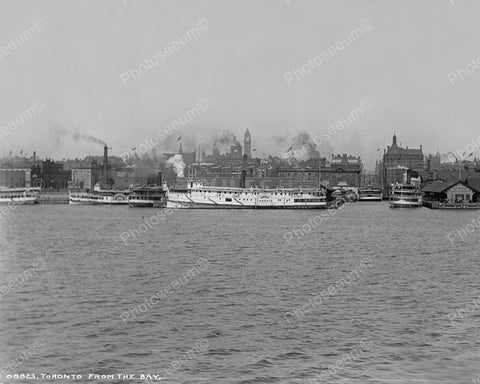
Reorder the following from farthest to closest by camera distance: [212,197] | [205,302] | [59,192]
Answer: [59,192], [212,197], [205,302]

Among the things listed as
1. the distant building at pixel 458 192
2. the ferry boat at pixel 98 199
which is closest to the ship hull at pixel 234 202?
the distant building at pixel 458 192

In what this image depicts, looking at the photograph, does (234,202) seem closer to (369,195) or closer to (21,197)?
(21,197)

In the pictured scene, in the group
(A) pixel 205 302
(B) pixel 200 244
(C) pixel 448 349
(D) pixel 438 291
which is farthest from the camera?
(B) pixel 200 244

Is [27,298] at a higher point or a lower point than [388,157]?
lower

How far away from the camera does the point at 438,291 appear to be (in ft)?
69.7

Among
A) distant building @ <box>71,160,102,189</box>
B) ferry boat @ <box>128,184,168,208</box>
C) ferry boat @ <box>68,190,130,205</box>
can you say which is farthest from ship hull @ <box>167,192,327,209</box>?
distant building @ <box>71,160,102,189</box>

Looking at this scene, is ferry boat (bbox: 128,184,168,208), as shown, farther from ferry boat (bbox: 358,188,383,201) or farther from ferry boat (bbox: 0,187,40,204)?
ferry boat (bbox: 358,188,383,201)

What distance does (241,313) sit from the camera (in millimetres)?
18000

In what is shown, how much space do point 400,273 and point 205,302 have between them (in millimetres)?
8297

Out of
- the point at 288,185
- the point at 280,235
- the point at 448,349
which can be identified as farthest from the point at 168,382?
the point at 288,185

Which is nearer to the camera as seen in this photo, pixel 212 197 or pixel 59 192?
pixel 212 197

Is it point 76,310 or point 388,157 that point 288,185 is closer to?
point 388,157

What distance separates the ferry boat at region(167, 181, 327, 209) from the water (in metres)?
41.1

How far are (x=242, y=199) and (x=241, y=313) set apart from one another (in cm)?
5810
